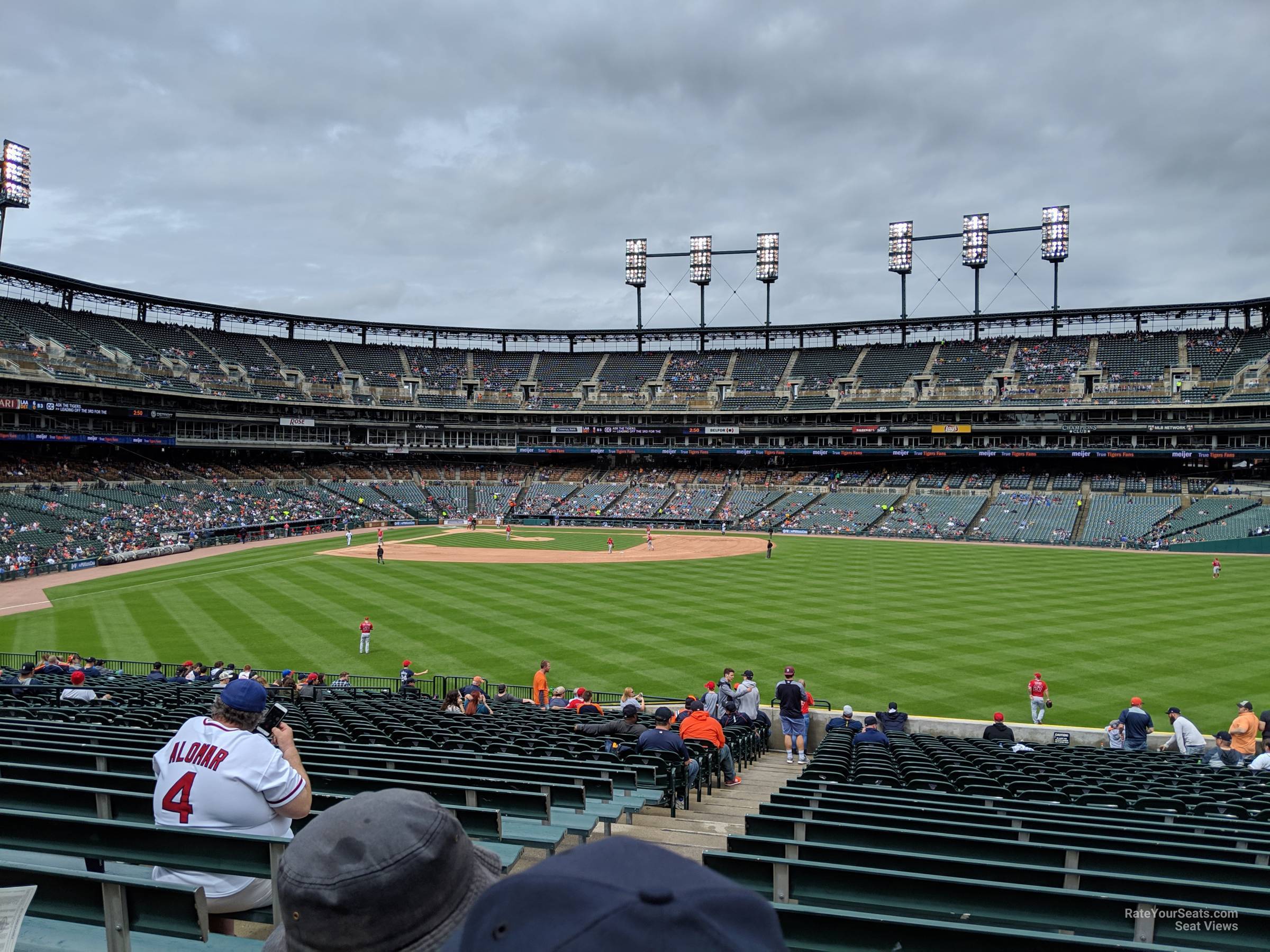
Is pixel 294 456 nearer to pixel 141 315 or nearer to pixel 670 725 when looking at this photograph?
pixel 141 315

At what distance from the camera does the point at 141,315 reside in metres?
84.2

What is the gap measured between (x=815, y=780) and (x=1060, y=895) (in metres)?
6.73

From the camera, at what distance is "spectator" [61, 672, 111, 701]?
579 inches

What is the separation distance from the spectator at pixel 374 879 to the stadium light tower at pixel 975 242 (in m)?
92.4

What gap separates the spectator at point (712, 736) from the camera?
13305mm

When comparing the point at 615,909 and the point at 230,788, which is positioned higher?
the point at 615,909

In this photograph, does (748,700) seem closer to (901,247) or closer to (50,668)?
(50,668)

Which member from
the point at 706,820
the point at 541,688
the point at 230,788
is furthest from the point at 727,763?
the point at 230,788

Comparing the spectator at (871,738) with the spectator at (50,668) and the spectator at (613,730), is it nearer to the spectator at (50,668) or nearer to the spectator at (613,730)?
the spectator at (613,730)

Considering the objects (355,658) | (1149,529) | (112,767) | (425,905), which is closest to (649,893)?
(425,905)

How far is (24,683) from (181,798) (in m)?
Result: 16.5

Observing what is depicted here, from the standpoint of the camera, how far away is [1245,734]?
608 inches

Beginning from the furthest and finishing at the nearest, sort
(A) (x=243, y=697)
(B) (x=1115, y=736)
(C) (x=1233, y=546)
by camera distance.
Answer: (C) (x=1233, y=546)
(B) (x=1115, y=736)
(A) (x=243, y=697)

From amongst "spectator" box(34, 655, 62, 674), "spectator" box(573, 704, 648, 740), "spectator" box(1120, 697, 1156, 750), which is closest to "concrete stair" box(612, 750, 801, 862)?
"spectator" box(573, 704, 648, 740)
